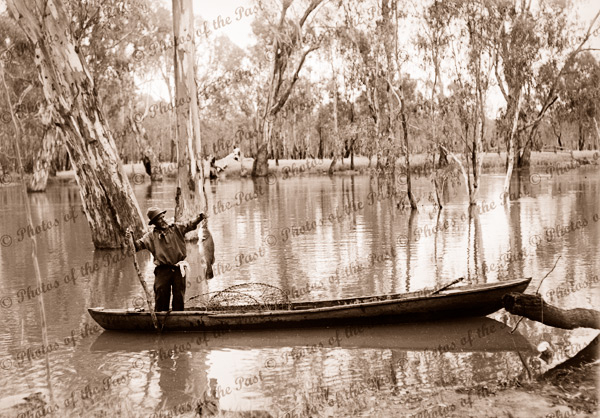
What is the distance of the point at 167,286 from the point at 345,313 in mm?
2369

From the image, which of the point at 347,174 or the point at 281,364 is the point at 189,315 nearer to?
the point at 281,364

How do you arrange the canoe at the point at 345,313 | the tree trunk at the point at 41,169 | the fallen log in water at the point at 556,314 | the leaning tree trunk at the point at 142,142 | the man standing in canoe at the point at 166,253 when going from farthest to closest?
1. the leaning tree trunk at the point at 142,142
2. the tree trunk at the point at 41,169
3. the man standing in canoe at the point at 166,253
4. the canoe at the point at 345,313
5. the fallen log in water at the point at 556,314

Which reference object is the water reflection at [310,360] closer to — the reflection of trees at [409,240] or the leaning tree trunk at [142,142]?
the reflection of trees at [409,240]

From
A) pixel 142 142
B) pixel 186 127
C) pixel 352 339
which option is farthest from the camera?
pixel 142 142

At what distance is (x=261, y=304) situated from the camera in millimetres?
8969

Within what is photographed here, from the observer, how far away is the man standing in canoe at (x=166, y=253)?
855 cm

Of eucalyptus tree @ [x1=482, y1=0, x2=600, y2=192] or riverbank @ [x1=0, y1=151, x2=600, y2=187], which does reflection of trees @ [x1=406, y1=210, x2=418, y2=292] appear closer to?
eucalyptus tree @ [x1=482, y1=0, x2=600, y2=192]

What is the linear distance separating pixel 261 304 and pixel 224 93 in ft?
155

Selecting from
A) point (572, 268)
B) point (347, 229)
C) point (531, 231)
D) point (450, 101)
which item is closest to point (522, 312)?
point (572, 268)

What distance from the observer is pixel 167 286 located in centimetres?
874

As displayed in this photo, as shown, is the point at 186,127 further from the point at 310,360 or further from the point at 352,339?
the point at 310,360

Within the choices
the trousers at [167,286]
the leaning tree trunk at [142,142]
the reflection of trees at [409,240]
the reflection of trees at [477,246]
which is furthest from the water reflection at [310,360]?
the leaning tree trunk at [142,142]

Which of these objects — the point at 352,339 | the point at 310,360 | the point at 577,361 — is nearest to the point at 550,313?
the point at 577,361

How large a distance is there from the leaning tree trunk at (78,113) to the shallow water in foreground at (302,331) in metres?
1.20
